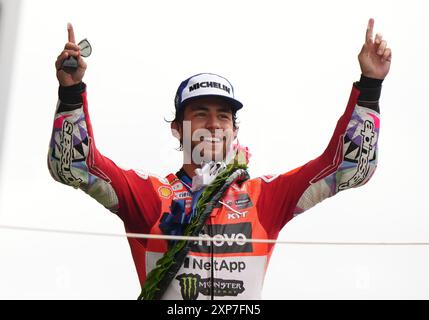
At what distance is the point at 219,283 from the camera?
171 centimetres

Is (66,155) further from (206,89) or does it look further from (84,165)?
(206,89)

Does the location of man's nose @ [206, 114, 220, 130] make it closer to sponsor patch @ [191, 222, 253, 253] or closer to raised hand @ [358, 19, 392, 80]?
sponsor patch @ [191, 222, 253, 253]

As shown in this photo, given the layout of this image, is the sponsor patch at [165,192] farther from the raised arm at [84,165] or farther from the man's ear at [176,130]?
the man's ear at [176,130]

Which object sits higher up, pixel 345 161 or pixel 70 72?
pixel 70 72

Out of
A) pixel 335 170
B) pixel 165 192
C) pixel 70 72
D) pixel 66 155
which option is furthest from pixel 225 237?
pixel 70 72

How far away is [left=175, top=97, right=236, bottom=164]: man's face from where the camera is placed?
186 centimetres

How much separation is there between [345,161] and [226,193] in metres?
0.33

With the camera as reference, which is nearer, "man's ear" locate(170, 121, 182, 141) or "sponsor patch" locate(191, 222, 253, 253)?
"sponsor patch" locate(191, 222, 253, 253)

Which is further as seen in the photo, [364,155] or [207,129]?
[207,129]

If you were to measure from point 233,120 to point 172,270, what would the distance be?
52 centimetres

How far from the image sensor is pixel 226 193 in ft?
6.02

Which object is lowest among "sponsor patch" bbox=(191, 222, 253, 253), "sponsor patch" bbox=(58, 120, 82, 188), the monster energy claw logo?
the monster energy claw logo

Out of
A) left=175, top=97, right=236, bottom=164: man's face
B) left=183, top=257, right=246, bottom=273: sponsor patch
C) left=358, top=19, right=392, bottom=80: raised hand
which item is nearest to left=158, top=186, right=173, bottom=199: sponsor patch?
left=175, top=97, right=236, bottom=164: man's face
